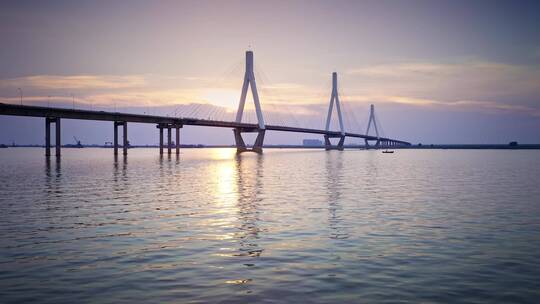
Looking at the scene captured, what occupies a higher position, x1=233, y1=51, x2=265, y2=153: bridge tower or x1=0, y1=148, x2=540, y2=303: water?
x1=233, y1=51, x2=265, y2=153: bridge tower

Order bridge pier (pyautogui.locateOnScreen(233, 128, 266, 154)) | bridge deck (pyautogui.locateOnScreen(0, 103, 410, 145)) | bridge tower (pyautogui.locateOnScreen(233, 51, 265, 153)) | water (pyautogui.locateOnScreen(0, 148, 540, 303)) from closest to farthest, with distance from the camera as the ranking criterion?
water (pyautogui.locateOnScreen(0, 148, 540, 303)) → bridge deck (pyautogui.locateOnScreen(0, 103, 410, 145)) → bridge tower (pyautogui.locateOnScreen(233, 51, 265, 153)) → bridge pier (pyautogui.locateOnScreen(233, 128, 266, 154))

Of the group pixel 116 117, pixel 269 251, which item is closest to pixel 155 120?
pixel 116 117

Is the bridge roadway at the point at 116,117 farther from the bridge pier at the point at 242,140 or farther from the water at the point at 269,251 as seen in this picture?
the water at the point at 269,251

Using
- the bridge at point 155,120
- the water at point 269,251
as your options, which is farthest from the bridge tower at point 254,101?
the water at point 269,251

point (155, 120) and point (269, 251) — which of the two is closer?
point (269, 251)

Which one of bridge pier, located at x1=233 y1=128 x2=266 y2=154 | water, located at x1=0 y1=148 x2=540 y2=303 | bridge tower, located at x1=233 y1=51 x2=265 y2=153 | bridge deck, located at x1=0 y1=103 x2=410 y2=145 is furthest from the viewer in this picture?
bridge pier, located at x1=233 y1=128 x2=266 y2=154

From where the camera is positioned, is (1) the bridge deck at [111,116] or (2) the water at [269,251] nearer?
(2) the water at [269,251]

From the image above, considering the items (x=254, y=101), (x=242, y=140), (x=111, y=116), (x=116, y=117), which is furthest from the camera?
(x=242, y=140)

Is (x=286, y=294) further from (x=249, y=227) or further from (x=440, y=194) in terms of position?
(x=440, y=194)

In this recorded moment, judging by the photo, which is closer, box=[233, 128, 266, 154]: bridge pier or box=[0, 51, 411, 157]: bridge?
box=[0, 51, 411, 157]: bridge

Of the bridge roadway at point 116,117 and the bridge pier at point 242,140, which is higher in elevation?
the bridge roadway at point 116,117

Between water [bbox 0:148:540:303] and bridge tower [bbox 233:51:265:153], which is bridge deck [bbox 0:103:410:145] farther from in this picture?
water [bbox 0:148:540:303]

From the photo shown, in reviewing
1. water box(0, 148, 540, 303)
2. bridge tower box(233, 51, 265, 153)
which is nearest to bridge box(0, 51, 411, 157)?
bridge tower box(233, 51, 265, 153)

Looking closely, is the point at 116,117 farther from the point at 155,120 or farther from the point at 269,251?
the point at 269,251
